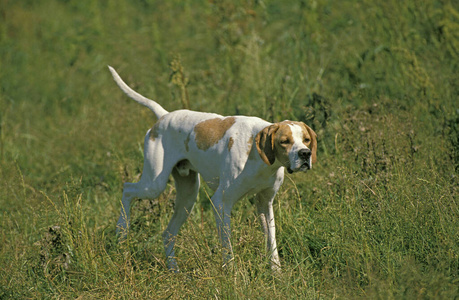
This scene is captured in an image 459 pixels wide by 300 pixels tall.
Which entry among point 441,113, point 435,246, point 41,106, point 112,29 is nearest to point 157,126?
point 435,246

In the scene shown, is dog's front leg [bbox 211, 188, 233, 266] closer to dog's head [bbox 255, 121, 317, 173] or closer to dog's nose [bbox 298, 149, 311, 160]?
dog's head [bbox 255, 121, 317, 173]

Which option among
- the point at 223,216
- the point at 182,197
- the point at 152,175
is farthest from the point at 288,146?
the point at 182,197

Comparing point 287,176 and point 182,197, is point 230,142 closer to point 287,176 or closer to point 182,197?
point 182,197

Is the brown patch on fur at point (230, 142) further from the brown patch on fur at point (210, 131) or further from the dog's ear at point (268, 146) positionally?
the dog's ear at point (268, 146)

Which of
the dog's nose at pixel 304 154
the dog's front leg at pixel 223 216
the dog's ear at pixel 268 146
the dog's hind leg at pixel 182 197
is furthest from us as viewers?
the dog's hind leg at pixel 182 197

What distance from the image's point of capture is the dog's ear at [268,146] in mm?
4168

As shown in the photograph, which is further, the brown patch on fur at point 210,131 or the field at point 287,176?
the brown patch on fur at point 210,131

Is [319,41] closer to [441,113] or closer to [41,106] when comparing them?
[441,113]

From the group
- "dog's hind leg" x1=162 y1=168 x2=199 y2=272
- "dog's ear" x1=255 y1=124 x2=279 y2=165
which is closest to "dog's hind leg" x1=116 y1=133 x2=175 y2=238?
"dog's hind leg" x1=162 y1=168 x2=199 y2=272

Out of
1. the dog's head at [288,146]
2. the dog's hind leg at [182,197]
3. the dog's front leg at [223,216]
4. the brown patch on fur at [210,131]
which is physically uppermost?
the dog's head at [288,146]

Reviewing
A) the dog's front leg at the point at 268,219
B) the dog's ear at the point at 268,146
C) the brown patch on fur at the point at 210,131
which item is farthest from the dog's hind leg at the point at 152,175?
the dog's ear at the point at 268,146

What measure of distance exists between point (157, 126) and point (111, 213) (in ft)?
4.38

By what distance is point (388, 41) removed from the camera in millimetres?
7688

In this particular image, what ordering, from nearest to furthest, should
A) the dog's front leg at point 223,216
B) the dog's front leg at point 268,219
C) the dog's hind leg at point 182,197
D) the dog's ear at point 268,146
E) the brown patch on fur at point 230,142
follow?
the dog's ear at point 268,146 → the dog's front leg at point 223,216 → the brown patch on fur at point 230,142 → the dog's front leg at point 268,219 → the dog's hind leg at point 182,197
